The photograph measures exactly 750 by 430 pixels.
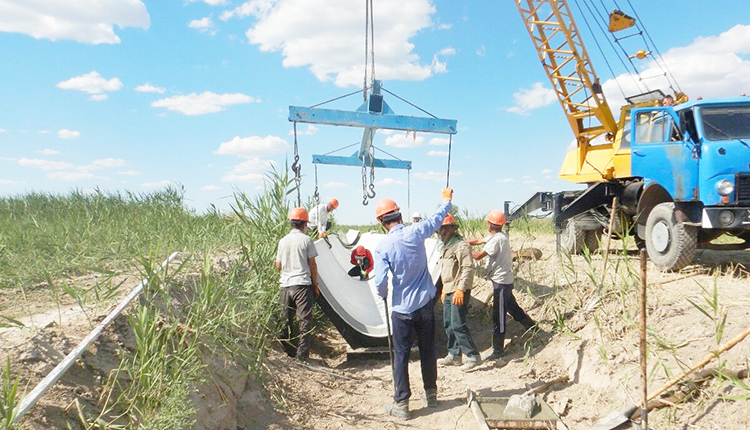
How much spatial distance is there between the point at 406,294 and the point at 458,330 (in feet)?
4.86

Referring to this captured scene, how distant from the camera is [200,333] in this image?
12.3 feet

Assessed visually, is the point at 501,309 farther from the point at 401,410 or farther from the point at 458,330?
the point at 401,410

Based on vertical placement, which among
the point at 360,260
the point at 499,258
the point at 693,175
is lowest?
the point at 360,260

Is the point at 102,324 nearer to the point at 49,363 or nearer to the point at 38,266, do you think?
the point at 49,363

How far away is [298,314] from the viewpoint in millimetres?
5750

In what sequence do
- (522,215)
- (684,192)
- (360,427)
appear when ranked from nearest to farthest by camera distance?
(360,427) < (684,192) < (522,215)

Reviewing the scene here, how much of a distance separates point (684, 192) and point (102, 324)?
680cm

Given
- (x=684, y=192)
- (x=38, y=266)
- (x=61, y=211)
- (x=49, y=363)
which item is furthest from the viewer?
(x=61, y=211)

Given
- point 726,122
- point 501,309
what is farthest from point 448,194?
point 726,122

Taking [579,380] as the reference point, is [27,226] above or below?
above

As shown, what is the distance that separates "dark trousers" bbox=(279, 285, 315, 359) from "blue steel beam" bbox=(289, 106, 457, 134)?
3767 mm

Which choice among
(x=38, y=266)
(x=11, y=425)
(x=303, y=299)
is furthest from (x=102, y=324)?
(x=303, y=299)

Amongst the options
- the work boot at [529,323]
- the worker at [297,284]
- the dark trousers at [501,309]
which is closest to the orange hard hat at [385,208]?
the worker at [297,284]

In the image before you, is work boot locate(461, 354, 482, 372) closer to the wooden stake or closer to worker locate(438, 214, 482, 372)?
worker locate(438, 214, 482, 372)
